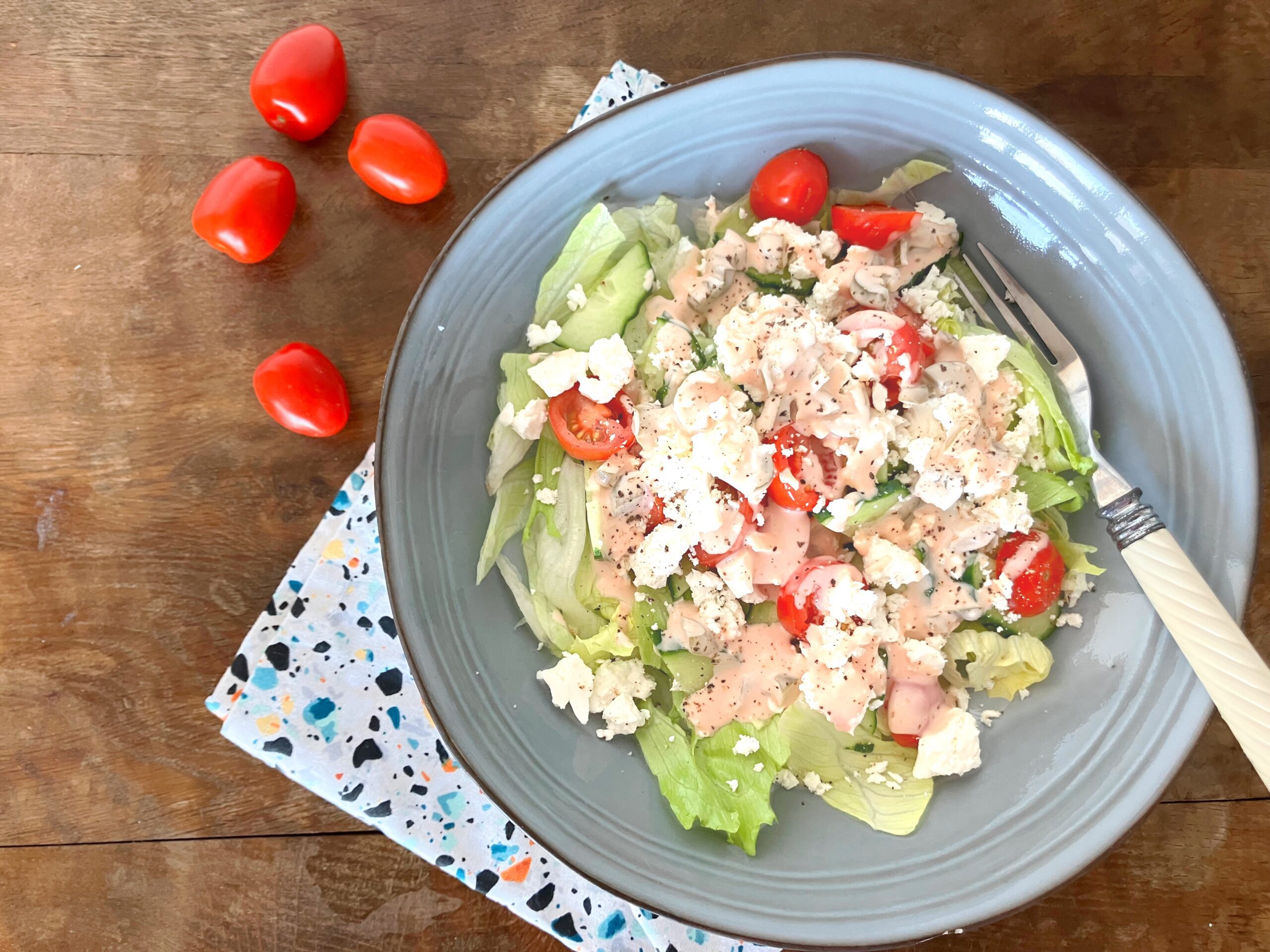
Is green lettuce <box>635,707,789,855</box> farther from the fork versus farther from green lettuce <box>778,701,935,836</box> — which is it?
the fork

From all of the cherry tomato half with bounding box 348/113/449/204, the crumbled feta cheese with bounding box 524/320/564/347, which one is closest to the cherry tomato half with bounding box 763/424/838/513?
the crumbled feta cheese with bounding box 524/320/564/347

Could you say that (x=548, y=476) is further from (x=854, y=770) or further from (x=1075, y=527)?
(x=1075, y=527)

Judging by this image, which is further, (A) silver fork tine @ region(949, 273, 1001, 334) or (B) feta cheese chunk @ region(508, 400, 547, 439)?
(A) silver fork tine @ region(949, 273, 1001, 334)

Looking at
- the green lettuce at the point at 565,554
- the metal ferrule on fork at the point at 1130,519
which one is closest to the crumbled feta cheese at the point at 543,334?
the green lettuce at the point at 565,554

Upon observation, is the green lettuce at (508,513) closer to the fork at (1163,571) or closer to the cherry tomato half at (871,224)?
the cherry tomato half at (871,224)

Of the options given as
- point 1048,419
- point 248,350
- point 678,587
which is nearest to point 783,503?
point 678,587

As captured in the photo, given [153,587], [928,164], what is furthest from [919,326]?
[153,587]
